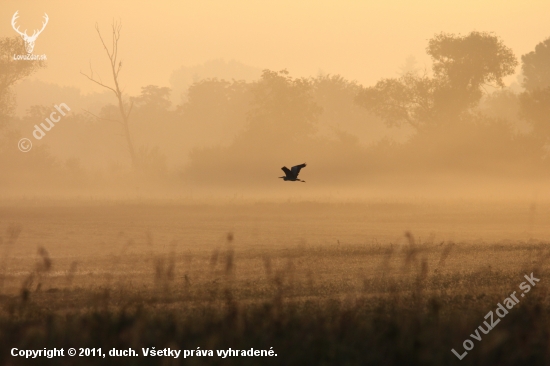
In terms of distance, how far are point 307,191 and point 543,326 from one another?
47.3 meters

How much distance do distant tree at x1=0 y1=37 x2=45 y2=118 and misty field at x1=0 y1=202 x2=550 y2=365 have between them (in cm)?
3650

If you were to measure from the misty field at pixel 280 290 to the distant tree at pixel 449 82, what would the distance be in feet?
108

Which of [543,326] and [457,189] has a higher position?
[457,189]

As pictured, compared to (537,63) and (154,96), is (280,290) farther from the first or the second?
(154,96)

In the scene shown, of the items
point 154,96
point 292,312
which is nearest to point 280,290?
point 292,312

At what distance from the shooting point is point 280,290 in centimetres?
994

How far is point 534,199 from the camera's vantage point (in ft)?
160

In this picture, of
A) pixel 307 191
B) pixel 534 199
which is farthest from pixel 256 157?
pixel 534 199

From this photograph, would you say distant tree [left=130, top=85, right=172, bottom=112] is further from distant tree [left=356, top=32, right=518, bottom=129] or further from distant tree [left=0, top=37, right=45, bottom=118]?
distant tree [left=356, top=32, right=518, bottom=129]

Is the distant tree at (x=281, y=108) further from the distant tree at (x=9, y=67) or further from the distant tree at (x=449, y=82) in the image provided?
the distant tree at (x=9, y=67)

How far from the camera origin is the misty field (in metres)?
9.95

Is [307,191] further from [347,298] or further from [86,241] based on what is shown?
[347,298]

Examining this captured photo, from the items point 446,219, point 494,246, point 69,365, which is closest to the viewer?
point 69,365

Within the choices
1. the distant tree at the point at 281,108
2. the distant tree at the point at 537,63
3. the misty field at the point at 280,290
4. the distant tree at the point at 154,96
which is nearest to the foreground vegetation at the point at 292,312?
the misty field at the point at 280,290
